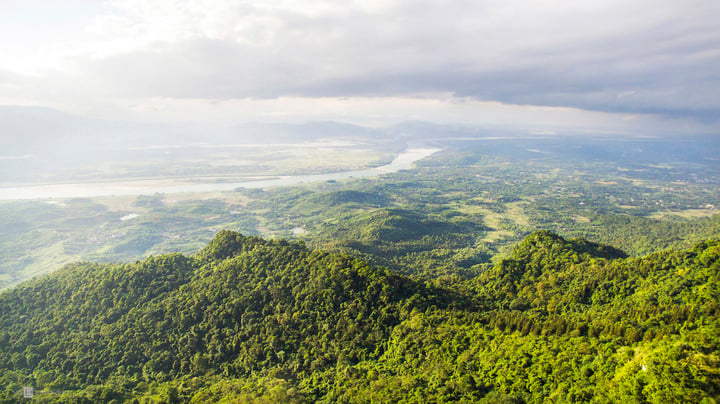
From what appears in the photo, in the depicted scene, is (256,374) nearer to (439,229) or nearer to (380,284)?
(380,284)

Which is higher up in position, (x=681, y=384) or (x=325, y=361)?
(x=681, y=384)

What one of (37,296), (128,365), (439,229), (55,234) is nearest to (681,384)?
(128,365)

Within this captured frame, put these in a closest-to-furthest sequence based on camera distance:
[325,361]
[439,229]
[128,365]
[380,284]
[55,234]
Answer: [325,361] → [128,365] → [380,284] → [439,229] → [55,234]

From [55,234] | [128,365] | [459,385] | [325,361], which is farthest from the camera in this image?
[55,234]

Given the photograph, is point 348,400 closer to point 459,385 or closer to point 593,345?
point 459,385

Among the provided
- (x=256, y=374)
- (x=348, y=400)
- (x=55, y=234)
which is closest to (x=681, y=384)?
(x=348, y=400)

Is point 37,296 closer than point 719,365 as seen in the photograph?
No

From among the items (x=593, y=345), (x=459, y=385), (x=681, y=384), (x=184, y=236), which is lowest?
(x=184, y=236)
